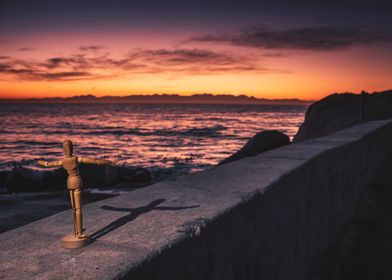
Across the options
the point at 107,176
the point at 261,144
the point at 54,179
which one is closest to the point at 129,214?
the point at 107,176

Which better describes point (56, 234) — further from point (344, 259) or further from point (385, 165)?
point (385, 165)

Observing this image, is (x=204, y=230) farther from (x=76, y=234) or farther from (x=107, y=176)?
(x=107, y=176)

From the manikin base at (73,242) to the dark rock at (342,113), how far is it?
52.1ft

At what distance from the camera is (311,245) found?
3043 millimetres

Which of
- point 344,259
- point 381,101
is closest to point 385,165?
point 344,259

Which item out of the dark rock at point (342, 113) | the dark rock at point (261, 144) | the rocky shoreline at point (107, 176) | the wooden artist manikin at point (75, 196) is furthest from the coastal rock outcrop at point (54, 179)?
the wooden artist manikin at point (75, 196)

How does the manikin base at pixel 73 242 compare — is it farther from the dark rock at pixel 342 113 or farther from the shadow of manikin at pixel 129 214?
the dark rock at pixel 342 113

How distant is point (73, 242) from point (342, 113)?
698 inches

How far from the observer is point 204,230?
5.02 feet

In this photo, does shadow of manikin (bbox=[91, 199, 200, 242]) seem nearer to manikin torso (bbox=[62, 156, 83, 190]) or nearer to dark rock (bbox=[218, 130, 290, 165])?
manikin torso (bbox=[62, 156, 83, 190])

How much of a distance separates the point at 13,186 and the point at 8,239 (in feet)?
37.8

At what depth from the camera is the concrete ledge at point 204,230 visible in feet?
4.06

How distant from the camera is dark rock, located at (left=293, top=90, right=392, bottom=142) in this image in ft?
53.6

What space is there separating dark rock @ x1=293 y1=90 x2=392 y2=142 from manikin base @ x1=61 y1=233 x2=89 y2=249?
1588cm
